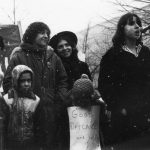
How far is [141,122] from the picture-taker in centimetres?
552

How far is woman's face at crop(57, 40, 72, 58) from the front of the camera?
6.44 m

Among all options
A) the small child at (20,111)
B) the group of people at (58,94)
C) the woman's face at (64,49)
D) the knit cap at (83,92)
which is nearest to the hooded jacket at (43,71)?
the group of people at (58,94)

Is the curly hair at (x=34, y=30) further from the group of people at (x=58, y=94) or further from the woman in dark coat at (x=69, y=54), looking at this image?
the woman in dark coat at (x=69, y=54)

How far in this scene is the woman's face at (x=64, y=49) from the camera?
6.44 m

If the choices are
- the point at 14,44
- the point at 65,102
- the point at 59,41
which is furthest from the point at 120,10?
the point at 65,102

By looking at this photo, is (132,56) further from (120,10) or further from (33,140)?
(120,10)

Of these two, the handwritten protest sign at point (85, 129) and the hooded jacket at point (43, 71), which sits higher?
the hooded jacket at point (43, 71)

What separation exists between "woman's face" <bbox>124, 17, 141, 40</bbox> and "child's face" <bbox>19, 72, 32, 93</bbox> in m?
1.15

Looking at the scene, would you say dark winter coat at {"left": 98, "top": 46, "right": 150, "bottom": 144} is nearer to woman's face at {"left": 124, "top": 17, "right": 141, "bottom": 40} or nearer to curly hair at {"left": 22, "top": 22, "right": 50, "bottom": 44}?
woman's face at {"left": 124, "top": 17, "right": 141, "bottom": 40}

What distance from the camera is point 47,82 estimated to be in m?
5.80

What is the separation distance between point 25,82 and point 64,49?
107 centimetres

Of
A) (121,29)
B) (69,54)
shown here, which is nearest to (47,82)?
(69,54)

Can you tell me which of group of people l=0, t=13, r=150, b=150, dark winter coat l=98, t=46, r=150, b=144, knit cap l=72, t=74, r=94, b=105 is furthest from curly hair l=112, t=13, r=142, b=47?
knit cap l=72, t=74, r=94, b=105

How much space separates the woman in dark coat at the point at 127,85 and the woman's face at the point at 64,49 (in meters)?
0.82
